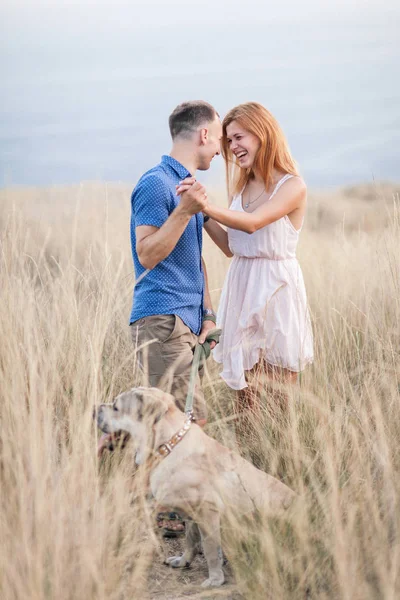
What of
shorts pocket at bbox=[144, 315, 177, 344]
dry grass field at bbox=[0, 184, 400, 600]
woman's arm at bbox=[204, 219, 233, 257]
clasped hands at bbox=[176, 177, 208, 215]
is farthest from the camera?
woman's arm at bbox=[204, 219, 233, 257]

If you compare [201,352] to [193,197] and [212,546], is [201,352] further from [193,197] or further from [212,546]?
[212,546]

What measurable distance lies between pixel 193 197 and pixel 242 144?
84 cm

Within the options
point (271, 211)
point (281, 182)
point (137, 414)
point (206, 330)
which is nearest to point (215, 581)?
point (137, 414)

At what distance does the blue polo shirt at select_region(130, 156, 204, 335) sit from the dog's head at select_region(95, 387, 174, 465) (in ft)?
1.90

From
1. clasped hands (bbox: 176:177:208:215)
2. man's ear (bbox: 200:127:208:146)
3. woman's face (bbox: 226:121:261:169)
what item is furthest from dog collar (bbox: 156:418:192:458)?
woman's face (bbox: 226:121:261:169)

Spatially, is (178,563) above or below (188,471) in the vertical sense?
below

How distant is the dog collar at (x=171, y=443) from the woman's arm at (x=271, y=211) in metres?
1.08

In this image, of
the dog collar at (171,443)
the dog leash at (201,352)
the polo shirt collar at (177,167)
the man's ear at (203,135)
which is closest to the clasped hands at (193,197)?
the polo shirt collar at (177,167)

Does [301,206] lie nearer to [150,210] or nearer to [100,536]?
[150,210]

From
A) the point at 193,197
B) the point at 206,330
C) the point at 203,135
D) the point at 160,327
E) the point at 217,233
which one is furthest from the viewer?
the point at 217,233

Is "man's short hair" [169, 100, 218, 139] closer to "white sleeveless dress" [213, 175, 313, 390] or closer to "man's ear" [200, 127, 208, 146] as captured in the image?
"man's ear" [200, 127, 208, 146]

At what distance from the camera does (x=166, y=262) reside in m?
3.36

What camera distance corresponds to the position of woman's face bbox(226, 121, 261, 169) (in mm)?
3729

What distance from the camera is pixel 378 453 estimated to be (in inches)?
120
